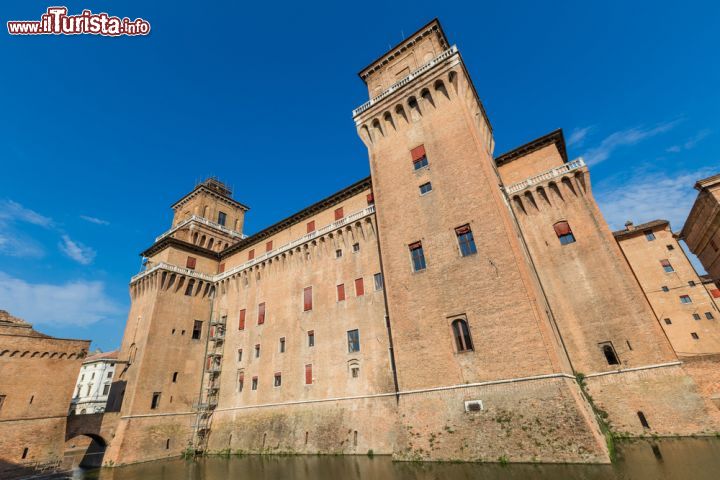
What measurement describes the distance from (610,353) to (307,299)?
852 inches

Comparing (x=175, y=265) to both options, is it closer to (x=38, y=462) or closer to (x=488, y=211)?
(x=38, y=462)

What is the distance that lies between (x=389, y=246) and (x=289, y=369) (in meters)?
13.8

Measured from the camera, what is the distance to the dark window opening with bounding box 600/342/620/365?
63.1ft

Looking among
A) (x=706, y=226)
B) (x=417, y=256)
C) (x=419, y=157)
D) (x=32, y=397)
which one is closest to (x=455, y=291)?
(x=417, y=256)

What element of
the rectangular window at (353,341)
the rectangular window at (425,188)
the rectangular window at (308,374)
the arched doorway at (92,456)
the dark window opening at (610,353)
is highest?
the rectangular window at (425,188)

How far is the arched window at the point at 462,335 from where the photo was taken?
18594 mm

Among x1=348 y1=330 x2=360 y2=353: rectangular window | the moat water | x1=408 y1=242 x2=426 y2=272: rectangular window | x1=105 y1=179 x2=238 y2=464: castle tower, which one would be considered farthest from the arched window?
x1=105 y1=179 x2=238 y2=464: castle tower

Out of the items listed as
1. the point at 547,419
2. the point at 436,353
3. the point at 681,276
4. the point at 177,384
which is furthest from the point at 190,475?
the point at 681,276

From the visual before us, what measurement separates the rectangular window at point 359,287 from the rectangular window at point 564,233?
46.5 feet

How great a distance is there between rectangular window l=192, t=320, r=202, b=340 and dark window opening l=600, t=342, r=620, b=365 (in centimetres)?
3480

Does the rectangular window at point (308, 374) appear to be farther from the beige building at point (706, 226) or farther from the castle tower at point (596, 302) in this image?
the beige building at point (706, 226)

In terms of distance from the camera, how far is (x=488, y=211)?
2034 centimetres

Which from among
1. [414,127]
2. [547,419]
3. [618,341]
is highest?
[414,127]

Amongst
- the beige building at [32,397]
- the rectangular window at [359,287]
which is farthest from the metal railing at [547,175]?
the beige building at [32,397]
